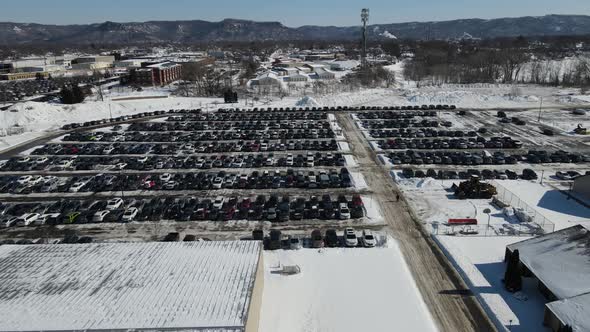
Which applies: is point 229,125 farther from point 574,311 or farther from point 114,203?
point 574,311

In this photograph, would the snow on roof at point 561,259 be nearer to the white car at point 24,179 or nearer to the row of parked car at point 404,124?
the row of parked car at point 404,124

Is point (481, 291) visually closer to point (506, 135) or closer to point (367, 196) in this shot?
point (367, 196)

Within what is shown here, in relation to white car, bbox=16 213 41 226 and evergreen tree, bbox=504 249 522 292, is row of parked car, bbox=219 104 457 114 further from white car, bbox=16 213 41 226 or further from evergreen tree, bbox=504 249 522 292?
evergreen tree, bbox=504 249 522 292

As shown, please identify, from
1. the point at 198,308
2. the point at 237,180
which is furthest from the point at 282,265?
the point at 237,180

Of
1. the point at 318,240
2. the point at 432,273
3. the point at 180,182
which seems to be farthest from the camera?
the point at 180,182

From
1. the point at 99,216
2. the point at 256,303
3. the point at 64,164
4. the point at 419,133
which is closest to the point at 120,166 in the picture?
the point at 64,164

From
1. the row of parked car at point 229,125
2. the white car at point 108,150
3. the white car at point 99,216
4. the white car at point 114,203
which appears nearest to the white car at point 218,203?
the white car at point 114,203

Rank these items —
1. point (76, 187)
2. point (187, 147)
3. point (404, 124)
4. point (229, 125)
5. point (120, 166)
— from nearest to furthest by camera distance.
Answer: point (76, 187) → point (120, 166) → point (187, 147) → point (404, 124) → point (229, 125)
